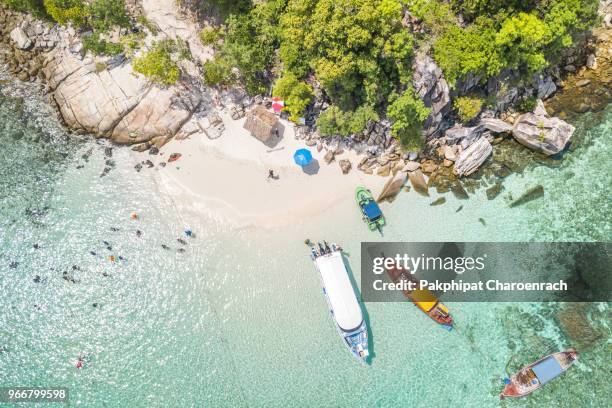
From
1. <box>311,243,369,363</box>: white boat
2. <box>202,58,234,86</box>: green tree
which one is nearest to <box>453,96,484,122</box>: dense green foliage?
<box>311,243,369,363</box>: white boat

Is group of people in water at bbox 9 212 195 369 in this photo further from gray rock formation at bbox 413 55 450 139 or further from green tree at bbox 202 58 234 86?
gray rock formation at bbox 413 55 450 139

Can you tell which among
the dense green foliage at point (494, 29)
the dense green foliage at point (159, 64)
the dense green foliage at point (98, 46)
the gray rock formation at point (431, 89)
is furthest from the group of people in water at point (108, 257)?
the dense green foliage at point (494, 29)

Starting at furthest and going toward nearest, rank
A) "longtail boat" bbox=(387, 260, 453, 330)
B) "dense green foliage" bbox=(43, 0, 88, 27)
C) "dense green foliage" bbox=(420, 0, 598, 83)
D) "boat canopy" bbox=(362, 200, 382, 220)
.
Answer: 1. "dense green foliage" bbox=(43, 0, 88, 27)
2. "boat canopy" bbox=(362, 200, 382, 220)
3. "longtail boat" bbox=(387, 260, 453, 330)
4. "dense green foliage" bbox=(420, 0, 598, 83)

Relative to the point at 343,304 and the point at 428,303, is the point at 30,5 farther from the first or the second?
the point at 428,303

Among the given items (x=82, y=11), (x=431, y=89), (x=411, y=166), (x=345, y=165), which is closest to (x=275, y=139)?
(x=345, y=165)

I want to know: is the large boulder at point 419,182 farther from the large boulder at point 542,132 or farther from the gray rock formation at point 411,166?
the large boulder at point 542,132
